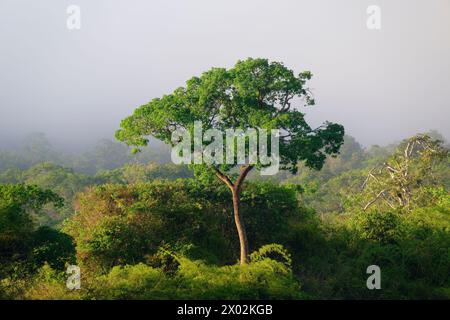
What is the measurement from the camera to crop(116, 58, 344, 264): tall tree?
13242mm

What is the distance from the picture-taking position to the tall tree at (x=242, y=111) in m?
13.2

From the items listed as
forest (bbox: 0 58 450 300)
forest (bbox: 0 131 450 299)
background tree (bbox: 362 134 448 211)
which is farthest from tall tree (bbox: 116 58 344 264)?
background tree (bbox: 362 134 448 211)

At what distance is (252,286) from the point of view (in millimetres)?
10180

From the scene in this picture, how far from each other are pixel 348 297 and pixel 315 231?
11.1 feet

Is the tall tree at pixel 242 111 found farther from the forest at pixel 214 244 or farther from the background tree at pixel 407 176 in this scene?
the background tree at pixel 407 176

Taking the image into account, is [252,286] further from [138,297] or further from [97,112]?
[97,112]

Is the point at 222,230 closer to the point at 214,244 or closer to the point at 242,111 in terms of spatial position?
the point at 214,244

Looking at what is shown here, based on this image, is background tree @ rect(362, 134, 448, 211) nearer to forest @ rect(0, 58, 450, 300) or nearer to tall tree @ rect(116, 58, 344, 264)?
forest @ rect(0, 58, 450, 300)

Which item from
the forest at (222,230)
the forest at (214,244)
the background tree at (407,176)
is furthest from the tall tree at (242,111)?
the background tree at (407,176)

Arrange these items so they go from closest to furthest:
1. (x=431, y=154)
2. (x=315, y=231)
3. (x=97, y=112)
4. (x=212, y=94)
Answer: (x=212, y=94), (x=315, y=231), (x=431, y=154), (x=97, y=112)

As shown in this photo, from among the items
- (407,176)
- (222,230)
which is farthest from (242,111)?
(407,176)

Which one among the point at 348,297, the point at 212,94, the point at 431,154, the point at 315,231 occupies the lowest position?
the point at 348,297

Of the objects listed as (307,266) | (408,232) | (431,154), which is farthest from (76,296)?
(431,154)

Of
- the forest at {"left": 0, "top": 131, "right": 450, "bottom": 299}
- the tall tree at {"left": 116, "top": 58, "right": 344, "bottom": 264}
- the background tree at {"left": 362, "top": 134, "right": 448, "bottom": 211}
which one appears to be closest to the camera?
the forest at {"left": 0, "top": 131, "right": 450, "bottom": 299}
